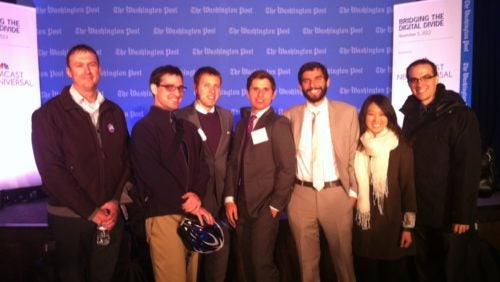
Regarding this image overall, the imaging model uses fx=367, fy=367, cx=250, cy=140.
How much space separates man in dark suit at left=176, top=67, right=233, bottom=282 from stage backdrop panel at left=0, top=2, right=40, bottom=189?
6.77 ft

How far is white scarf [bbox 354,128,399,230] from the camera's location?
2424 mm

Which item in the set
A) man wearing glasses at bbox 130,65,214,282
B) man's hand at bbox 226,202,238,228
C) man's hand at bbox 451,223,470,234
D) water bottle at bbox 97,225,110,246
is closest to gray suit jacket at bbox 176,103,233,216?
man's hand at bbox 226,202,238,228

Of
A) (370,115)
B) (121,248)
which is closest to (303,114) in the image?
(370,115)

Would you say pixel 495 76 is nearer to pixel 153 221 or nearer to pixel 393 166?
pixel 393 166

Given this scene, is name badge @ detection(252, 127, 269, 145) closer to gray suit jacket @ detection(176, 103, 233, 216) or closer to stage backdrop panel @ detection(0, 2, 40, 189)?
gray suit jacket @ detection(176, 103, 233, 216)

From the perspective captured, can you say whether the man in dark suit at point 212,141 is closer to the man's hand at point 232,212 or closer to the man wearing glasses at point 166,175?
the man's hand at point 232,212

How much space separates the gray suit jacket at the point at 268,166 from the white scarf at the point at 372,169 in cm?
47

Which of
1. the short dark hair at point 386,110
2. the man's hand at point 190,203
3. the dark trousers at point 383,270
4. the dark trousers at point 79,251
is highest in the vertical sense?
the short dark hair at point 386,110

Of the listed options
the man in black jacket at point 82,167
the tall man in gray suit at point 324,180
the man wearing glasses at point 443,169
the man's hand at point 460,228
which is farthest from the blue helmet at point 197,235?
the man's hand at point 460,228

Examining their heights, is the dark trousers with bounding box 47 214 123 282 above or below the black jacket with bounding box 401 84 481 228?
below

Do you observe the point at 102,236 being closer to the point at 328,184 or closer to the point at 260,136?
the point at 260,136

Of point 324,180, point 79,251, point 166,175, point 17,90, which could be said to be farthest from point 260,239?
point 17,90

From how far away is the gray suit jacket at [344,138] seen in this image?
2531 mm

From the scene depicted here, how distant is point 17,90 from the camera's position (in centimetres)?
367
